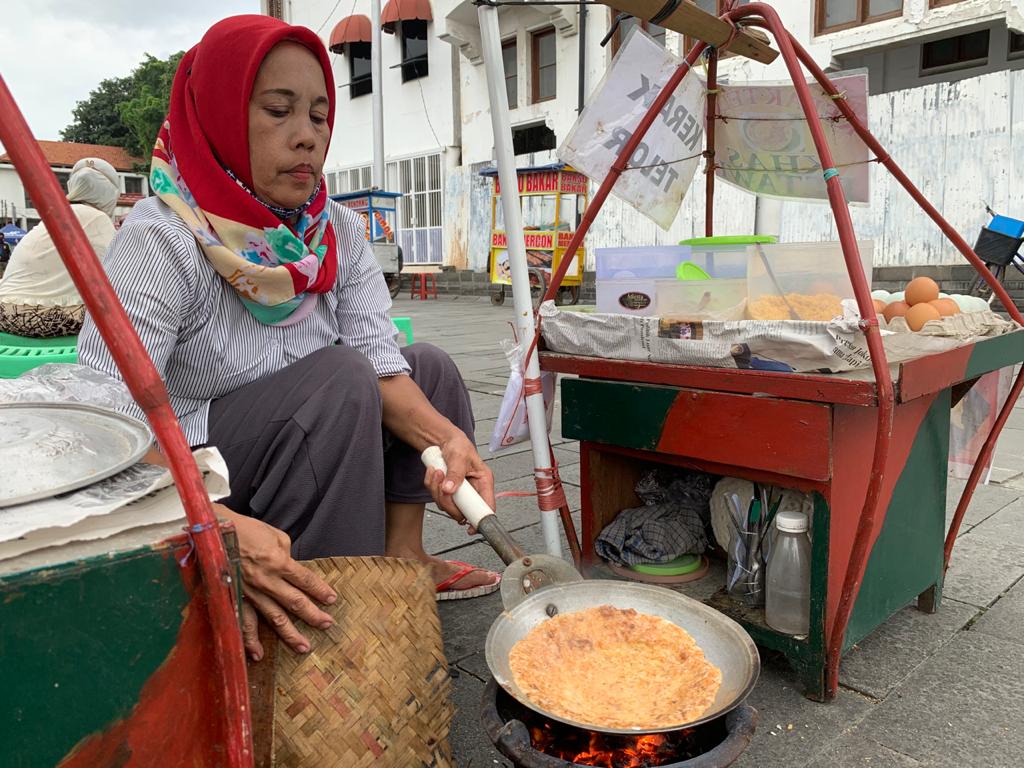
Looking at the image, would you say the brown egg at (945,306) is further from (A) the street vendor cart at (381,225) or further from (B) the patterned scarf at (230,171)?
(A) the street vendor cart at (381,225)

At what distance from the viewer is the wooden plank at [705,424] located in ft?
4.82

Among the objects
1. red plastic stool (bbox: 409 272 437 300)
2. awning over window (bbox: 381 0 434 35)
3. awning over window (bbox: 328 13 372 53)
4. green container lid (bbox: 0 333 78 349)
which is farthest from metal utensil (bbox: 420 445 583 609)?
awning over window (bbox: 328 13 372 53)

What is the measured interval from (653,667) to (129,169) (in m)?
44.5

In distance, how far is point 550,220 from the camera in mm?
10375

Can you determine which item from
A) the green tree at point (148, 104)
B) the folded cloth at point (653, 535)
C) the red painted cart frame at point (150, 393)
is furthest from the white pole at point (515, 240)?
the green tree at point (148, 104)

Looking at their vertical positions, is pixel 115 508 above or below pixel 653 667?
above

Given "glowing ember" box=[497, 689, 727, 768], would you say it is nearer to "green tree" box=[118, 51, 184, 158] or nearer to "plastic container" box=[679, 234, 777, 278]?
"plastic container" box=[679, 234, 777, 278]

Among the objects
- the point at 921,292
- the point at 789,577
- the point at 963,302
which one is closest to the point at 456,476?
the point at 789,577

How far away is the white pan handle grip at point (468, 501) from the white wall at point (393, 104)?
12.9 meters

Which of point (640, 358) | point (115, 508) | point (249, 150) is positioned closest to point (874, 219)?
point (640, 358)

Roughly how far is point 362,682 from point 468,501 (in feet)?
1.28

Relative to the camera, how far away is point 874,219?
8.54 metres

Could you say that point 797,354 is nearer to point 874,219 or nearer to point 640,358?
point 640,358

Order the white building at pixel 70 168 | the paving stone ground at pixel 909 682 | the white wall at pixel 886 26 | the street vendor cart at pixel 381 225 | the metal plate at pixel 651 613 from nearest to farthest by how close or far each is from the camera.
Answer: the metal plate at pixel 651 613 → the paving stone ground at pixel 909 682 → the white wall at pixel 886 26 → the street vendor cart at pixel 381 225 → the white building at pixel 70 168
